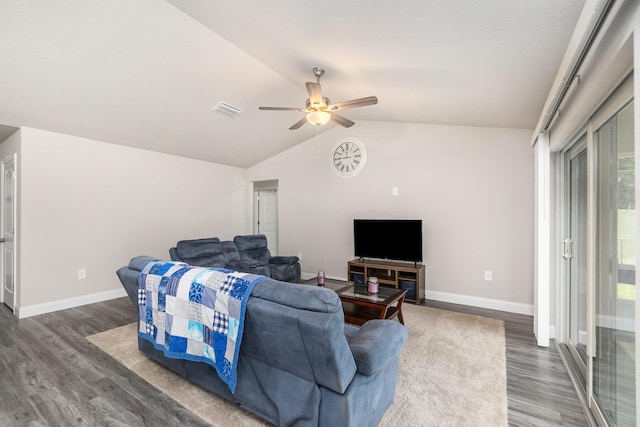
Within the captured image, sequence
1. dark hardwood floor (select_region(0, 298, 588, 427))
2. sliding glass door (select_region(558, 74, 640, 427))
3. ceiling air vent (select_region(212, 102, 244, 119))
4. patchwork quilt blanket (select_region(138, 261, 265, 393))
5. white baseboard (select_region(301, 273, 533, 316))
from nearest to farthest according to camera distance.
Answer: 1. sliding glass door (select_region(558, 74, 640, 427))
2. patchwork quilt blanket (select_region(138, 261, 265, 393))
3. dark hardwood floor (select_region(0, 298, 588, 427))
4. white baseboard (select_region(301, 273, 533, 316))
5. ceiling air vent (select_region(212, 102, 244, 119))

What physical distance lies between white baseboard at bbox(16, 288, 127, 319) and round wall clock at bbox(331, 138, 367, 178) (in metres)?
4.03

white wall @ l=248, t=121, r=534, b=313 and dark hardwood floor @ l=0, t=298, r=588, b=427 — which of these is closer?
dark hardwood floor @ l=0, t=298, r=588, b=427

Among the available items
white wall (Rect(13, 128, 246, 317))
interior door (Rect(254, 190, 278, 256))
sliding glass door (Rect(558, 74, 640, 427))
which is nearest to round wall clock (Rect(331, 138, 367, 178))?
interior door (Rect(254, 190, 278, 256))

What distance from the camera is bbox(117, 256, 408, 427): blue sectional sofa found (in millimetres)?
1396

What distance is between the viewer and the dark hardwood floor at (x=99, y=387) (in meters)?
1.83

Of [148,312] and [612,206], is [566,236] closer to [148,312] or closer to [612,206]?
[612,206]

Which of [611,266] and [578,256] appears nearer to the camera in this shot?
[611,266]

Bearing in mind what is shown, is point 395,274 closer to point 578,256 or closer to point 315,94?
point 578,256

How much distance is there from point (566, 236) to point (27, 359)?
16.3 feet

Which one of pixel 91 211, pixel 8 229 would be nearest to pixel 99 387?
pixel 91 211

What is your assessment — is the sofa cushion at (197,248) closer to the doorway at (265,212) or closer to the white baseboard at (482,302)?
the doorway at (265,212)

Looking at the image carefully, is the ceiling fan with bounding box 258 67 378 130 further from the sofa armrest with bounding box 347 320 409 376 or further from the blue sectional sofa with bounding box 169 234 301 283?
the blue sectional sofa with bounding box 169 234 301 283

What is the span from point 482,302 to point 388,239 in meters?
1.51

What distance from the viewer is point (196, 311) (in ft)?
6.05
